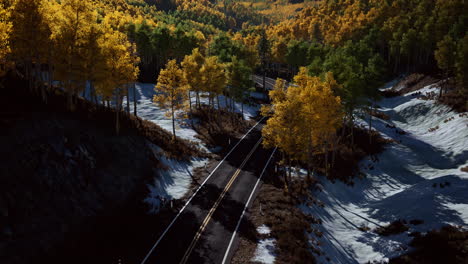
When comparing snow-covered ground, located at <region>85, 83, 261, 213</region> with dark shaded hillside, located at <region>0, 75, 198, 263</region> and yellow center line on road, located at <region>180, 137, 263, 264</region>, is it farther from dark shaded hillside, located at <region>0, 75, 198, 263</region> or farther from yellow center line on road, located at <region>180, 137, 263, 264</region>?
yellow center line on road, located at <region>180, 137, 263, 264</region>

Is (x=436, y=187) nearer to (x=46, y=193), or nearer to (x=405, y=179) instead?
(x=405, y=179)

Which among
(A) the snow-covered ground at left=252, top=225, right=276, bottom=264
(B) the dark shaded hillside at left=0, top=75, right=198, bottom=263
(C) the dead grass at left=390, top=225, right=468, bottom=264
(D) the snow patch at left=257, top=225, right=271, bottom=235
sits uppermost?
(B) the dark shaded hillside at left=0, top=75, right=198, bottom=263

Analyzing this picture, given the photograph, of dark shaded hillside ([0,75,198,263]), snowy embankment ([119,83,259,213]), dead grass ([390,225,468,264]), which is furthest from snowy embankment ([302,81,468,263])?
dark shaded hillside ([0,75,198,263])

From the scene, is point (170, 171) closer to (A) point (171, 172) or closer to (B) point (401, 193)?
(A) point (171, 172)

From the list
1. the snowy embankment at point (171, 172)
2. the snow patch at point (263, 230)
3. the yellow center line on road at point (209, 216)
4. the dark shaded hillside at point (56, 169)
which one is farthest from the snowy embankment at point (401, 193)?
the dark shaded hillside at point (56, 169)

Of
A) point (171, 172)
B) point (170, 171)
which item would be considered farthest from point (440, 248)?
point (170, 171)

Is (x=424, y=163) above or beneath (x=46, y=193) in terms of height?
beneath

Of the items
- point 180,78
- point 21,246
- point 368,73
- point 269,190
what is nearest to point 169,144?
point 180,78
